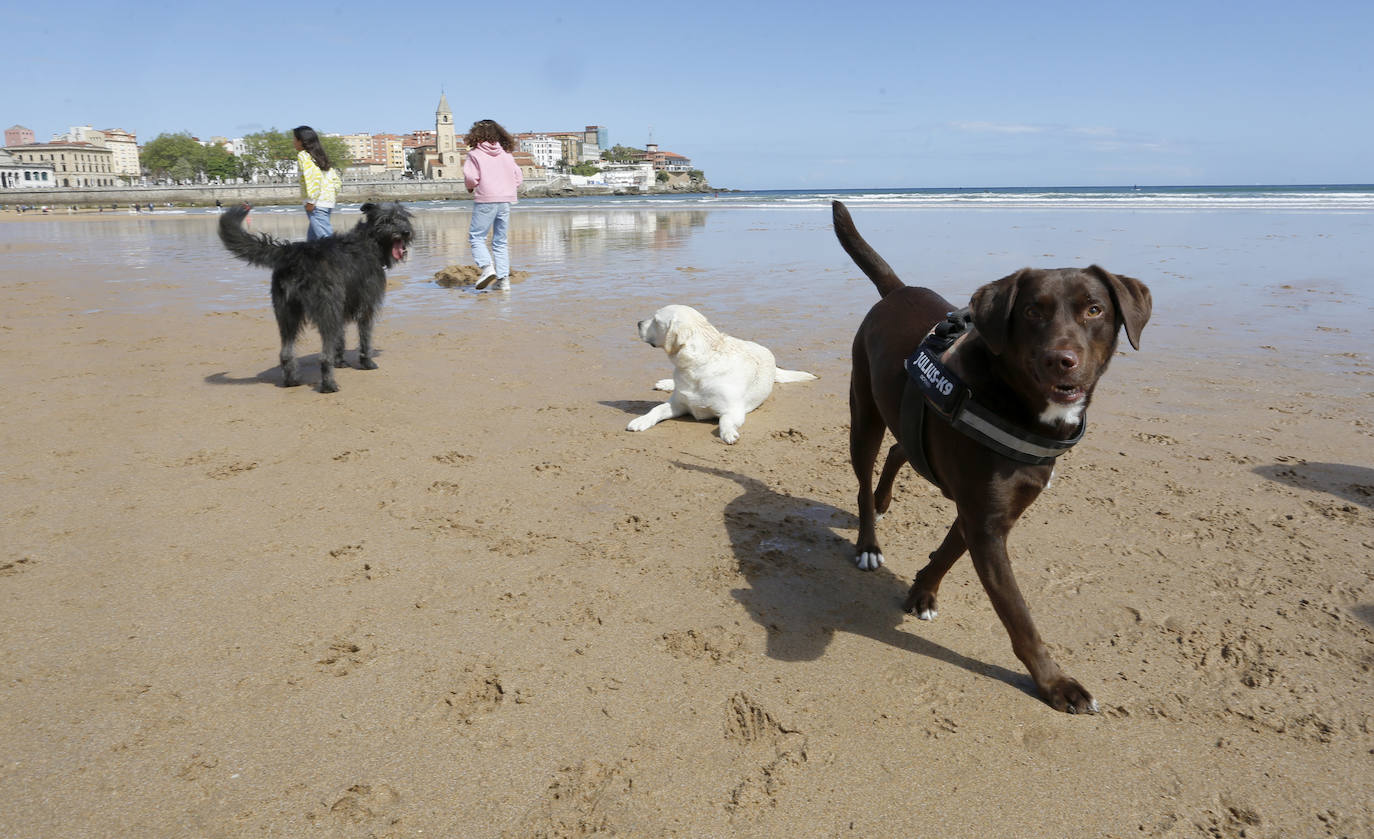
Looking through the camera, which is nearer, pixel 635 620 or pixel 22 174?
pixel 635 620

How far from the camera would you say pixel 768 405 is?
6.16 metres

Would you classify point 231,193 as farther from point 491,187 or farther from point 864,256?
point 864,256

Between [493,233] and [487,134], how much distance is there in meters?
1.41

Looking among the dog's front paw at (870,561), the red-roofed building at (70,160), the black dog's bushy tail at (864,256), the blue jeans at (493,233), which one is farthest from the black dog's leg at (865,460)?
the red-roofed building at (70,160)

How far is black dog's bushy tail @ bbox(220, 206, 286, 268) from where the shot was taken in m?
6.66

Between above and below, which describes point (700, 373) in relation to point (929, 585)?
above

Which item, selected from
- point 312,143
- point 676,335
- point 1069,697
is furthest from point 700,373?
point 312,143

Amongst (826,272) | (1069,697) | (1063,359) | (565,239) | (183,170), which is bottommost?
(1069,697)

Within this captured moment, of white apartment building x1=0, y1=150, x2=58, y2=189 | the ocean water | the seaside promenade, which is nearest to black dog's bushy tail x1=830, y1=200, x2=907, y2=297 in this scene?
the ocean water

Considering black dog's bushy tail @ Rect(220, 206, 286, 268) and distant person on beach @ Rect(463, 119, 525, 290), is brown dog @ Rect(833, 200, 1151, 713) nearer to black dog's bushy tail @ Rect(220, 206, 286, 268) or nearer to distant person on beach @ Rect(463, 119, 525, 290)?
black dog's bushy tail @ Rect(220, 206, 286, 268)

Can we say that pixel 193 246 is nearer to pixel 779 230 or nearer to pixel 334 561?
pixel 779 230

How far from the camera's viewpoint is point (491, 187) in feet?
38.0

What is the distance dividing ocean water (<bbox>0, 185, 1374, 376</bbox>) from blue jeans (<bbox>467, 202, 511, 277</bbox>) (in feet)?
2.02

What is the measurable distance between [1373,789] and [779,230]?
80.9 feet
